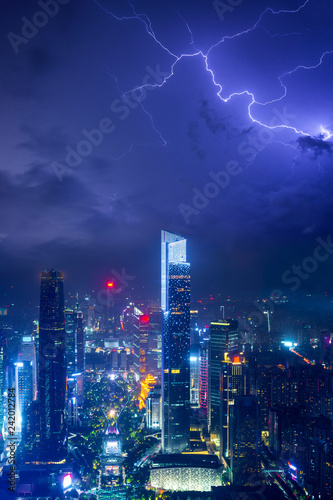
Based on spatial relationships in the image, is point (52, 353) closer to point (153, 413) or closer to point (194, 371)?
point (153, 413)

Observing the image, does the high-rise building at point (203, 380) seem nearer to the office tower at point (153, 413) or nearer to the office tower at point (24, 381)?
the office tower at point (153, 413)

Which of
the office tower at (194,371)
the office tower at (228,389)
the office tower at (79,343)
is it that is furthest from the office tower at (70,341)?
the office tower at (228,389)

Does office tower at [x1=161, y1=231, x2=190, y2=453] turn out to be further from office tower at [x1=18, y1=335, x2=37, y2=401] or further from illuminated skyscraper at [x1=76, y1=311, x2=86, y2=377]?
illuminated skyscraper at [x1=76, y1=311, x2=86, y2=377]

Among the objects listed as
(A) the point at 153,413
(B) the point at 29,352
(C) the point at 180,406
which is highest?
(B) the point at 29,352

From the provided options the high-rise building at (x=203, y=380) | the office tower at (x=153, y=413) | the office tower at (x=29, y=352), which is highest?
the office tower at (x=29, y=352)

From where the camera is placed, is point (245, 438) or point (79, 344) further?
point (79, 344)

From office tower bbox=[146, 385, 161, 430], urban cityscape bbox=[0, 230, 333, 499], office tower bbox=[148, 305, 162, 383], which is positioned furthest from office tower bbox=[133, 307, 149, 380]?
office tower bbox=[146, 385, 161, 430]

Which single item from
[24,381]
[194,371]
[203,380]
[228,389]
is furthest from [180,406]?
[24,381]
